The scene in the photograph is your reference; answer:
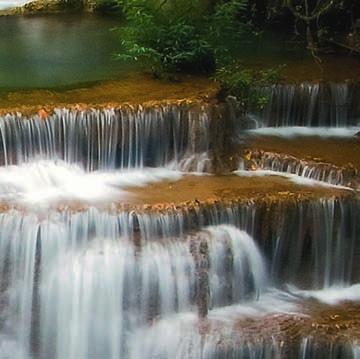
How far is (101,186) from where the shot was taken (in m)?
8.30

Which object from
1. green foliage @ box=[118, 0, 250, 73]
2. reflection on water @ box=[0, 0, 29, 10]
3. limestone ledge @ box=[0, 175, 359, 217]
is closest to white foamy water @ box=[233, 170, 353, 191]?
limestone ledge @ box=[0, 175, 359, 217]

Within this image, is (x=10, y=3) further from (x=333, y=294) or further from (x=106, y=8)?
(x=333, y=294)

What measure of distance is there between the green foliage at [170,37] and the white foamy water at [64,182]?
201 centimetres

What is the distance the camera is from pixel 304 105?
35.1 feet

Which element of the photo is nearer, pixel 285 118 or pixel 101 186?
pixel 101 186

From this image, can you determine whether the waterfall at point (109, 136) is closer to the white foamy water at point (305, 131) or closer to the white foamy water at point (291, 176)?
the white foamy water at point (291, 176)

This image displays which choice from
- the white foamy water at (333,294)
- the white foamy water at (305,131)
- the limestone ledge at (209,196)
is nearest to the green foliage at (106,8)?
the white foamy water at (305,131)

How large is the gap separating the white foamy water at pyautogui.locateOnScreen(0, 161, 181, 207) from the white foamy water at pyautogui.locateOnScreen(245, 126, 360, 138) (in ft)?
6.37

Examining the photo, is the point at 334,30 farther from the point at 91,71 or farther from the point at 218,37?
the point at 91,71

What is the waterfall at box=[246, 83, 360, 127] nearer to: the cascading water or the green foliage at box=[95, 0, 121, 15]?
the cascading water

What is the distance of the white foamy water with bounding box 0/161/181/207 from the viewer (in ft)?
25.8

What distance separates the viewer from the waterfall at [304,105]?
10.6m

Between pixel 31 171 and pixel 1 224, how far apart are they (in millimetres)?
1216

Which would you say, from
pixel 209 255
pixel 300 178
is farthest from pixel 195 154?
pixel 209 255
